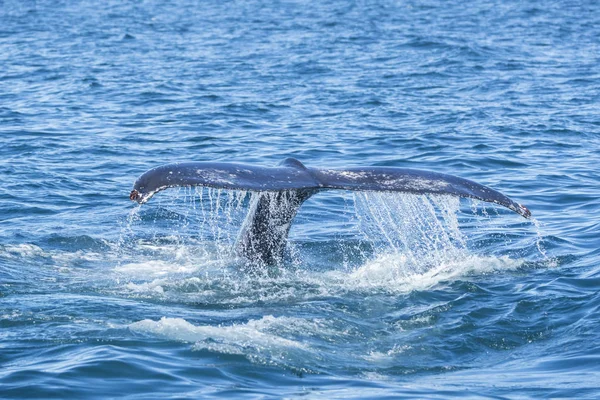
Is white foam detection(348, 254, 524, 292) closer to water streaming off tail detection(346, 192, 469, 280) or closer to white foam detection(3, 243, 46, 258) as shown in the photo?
water streaming off tail detection(346, 192, 469, 280)

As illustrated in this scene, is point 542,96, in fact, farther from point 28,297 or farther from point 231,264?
point 28,297

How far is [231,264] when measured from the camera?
9867 millimetres

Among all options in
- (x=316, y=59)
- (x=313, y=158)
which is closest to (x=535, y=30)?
(x=316, y=59)

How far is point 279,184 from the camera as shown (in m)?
8.29

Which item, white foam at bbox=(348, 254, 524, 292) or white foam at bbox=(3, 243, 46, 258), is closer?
white foam at bbox=(348, 254, 524, 292)

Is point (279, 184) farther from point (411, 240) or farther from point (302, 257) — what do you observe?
point (411, 240)

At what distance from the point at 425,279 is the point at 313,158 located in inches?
234

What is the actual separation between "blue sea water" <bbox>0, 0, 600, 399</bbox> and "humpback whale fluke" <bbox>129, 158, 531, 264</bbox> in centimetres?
21

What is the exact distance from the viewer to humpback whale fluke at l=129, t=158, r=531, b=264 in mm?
7824

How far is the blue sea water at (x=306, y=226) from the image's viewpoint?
25.1ft

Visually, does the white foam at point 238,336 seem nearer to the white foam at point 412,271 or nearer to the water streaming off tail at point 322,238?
the water streaming off tail at point 322,238

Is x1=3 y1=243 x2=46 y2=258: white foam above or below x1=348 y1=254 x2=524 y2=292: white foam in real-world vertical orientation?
above

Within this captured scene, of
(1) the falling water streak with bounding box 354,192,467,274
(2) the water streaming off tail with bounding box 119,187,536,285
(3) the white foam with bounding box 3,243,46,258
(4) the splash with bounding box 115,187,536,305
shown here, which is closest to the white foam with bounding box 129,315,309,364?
(4) the splash with bounding box 115,187,536,305

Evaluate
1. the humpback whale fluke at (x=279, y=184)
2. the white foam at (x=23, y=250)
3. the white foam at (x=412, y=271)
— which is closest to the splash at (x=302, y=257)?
the white foam at (x=412, y=271)
